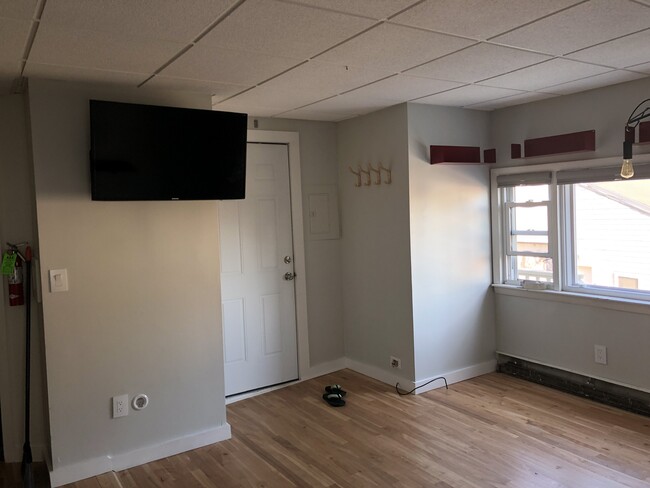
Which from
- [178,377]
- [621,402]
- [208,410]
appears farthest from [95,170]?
[621,402]

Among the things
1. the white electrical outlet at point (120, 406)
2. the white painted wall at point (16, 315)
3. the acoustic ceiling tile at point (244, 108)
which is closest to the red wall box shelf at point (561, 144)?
the acoustic ceiling tile at point (244, 108)

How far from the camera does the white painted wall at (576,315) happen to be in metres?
3.68

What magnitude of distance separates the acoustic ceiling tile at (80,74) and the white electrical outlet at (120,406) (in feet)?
5.86

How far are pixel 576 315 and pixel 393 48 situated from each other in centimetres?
257

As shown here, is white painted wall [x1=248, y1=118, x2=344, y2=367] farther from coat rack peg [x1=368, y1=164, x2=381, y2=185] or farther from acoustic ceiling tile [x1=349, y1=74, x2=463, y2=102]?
acoustic ceiling tile [x1=349, y1=74, x2=463, y2=102]

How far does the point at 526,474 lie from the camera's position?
2.98 meters

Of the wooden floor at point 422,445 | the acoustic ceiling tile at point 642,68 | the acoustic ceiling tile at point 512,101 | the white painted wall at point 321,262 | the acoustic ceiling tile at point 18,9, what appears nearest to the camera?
the acoustic ceiling tile at point 18,9

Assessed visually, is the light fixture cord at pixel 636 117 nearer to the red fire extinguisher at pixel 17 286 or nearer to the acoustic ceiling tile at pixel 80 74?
the acoustic ceiling tile at pixel 80 74

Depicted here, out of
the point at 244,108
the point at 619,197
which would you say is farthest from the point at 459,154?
the point at 244,108

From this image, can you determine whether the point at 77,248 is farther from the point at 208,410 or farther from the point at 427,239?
the point at 427,239

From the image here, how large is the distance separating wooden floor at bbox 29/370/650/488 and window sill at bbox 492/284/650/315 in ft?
2.31

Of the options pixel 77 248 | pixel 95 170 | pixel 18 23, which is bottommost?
pixel 77 248

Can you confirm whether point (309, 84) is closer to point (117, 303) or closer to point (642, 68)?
point (117, 303)

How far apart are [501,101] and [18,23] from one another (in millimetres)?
3230
